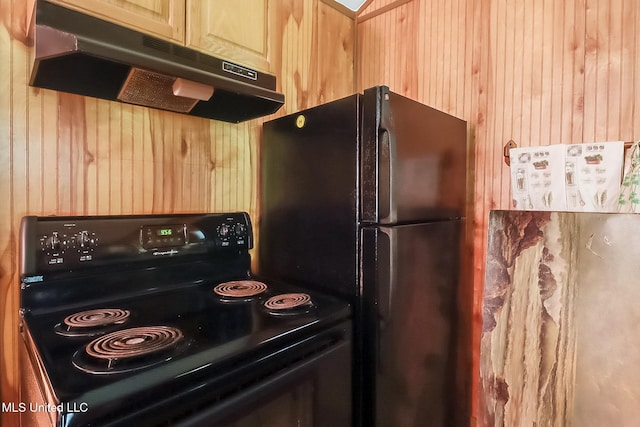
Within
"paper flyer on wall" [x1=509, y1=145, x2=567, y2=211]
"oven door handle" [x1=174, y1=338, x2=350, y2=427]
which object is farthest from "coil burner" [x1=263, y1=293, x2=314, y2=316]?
"paper flyer on wall" [x1=509, y1=145, x2=567, y2=211]

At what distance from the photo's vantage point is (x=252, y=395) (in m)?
0.81

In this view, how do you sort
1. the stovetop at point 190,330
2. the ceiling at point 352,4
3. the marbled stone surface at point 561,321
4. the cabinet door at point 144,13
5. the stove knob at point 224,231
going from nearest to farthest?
the stovetop at point 190,330 → the cabinet door at point 144,13 → the marbled stone surface at point 561,321 → the stove knob at point 224,231 → the ceiling at point 352,4

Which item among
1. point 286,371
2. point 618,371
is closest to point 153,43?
point 286,371

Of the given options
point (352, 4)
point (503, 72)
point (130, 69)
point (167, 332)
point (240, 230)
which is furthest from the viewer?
point (352, 4)

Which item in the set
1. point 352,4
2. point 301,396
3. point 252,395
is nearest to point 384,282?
point 301,396

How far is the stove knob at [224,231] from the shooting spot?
1.44 meters

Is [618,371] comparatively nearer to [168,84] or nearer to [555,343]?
[555,343]

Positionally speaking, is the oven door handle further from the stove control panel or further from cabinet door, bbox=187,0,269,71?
cabinet door, bbox=187,0,269,71

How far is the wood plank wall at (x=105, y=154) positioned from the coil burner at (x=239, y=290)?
14.3 inches

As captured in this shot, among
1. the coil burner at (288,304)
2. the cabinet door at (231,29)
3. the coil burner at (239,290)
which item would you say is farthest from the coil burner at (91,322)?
the cabinet door at (231,29)

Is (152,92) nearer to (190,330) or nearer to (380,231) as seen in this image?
(190,330)

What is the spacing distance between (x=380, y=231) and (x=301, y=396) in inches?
22.4

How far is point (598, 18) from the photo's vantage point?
1.40 metres

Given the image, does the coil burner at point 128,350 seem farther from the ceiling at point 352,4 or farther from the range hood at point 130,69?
the ceiling at point 352,4
